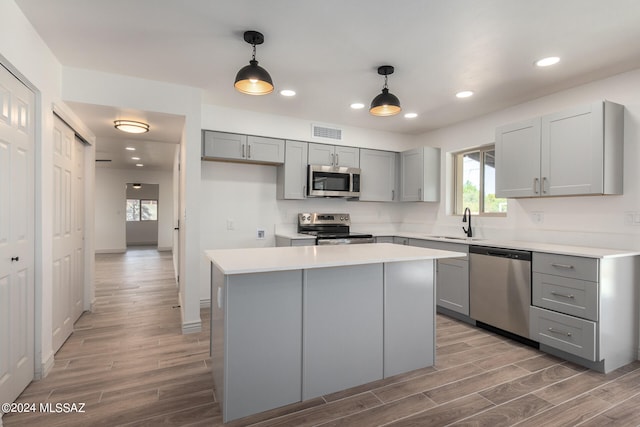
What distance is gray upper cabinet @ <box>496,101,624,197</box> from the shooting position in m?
2.77

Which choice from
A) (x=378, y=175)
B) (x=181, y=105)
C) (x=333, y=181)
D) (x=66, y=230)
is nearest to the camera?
(x=66, y=230)

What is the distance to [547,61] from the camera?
8.84 ft

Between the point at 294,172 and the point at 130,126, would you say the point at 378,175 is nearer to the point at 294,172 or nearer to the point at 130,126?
the point at 294,172

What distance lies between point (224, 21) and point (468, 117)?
3.32 m

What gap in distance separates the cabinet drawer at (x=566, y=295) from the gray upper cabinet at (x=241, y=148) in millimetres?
3084

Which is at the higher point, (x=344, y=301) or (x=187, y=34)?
(x=187, y=34)

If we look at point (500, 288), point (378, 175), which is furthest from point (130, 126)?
point (500, 288)

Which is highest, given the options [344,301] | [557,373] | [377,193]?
[377,193]

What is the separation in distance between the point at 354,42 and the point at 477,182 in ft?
9.31

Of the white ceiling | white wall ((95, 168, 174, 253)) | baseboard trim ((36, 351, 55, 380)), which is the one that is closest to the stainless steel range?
the white ceiling

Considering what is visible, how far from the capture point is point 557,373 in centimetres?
252

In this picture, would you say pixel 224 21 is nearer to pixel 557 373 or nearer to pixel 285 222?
pixel 285 222

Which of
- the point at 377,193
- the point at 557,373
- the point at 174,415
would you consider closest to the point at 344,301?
the point at 174,415

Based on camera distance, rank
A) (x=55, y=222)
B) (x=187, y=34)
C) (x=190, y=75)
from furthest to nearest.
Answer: (x=190, y=75)
(x=55, y=222)
(x=187, y=34)
